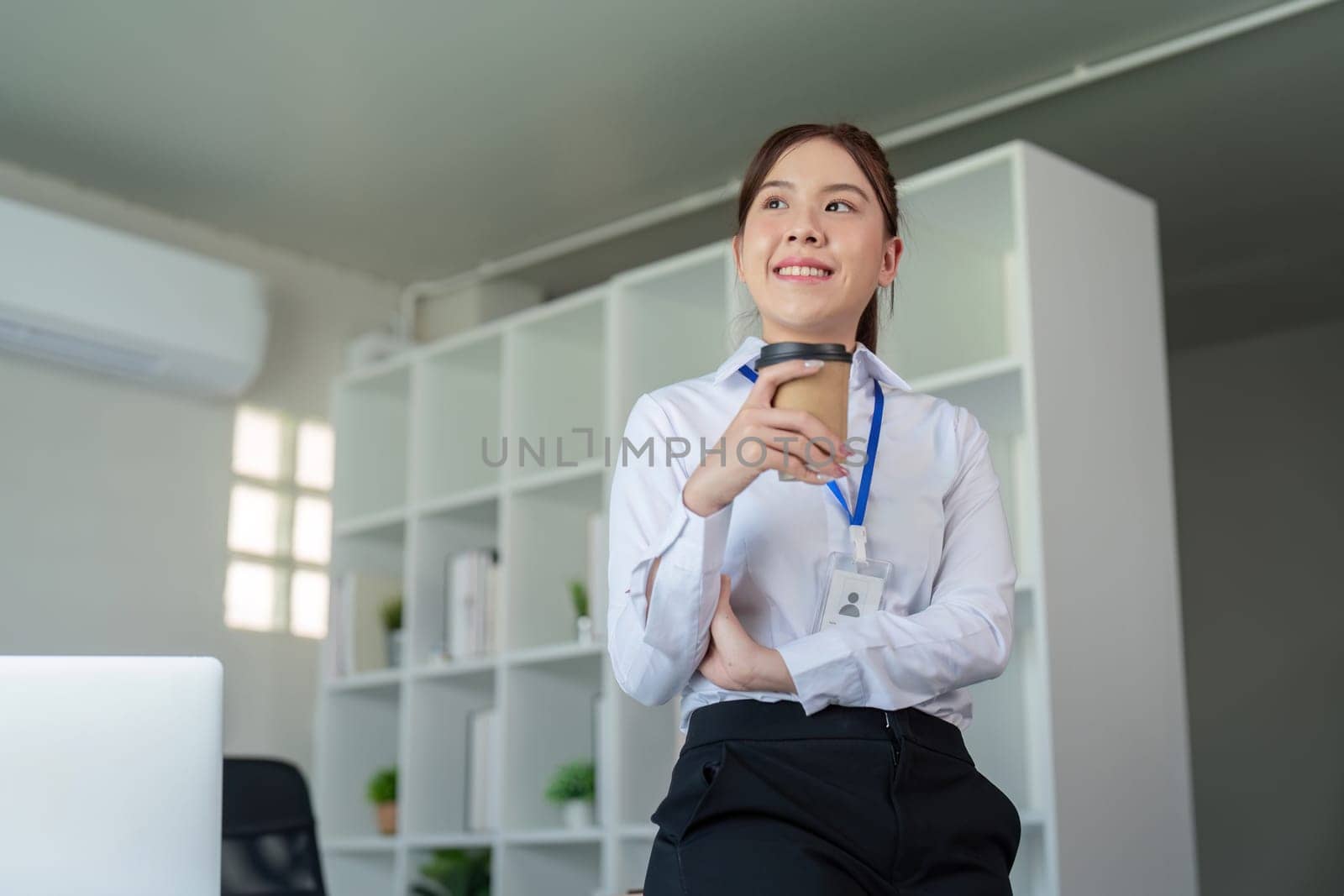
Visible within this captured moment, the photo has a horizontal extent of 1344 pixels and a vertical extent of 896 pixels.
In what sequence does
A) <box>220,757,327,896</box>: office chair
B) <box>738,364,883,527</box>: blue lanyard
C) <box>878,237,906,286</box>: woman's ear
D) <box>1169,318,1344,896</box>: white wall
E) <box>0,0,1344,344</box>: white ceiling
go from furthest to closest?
<box>1169,318,1344,896</box>: white wall, <box>0,0,1344,344</box>: white ceiling, <box>220,757,327,896</box>: office chair, <box>878,237,906,286</box>: woman's ear, <box>738,364,883,527</box>: blue lanyard

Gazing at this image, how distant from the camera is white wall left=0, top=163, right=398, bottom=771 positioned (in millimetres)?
4234

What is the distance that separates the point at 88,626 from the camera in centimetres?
430

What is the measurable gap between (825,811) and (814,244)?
53 cm

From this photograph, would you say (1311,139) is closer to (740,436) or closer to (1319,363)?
(1319,363)

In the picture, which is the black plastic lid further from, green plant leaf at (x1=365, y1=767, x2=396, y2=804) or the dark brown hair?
green plant leaf at (x1=365, y1=767, x2=396, y2=804)

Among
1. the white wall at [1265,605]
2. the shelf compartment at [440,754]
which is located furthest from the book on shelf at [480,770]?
the white wall at [1265,605]

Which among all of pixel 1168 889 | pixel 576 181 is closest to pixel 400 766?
pixel 576 181

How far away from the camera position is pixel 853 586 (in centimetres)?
136

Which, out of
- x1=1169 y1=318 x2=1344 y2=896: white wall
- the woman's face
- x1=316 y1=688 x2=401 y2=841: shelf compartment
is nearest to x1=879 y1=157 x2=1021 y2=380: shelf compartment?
the woman's face

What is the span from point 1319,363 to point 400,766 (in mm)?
4050

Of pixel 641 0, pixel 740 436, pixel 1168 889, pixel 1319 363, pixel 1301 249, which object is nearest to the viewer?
pixel 740 436

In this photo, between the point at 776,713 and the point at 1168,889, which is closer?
the point at 776,713

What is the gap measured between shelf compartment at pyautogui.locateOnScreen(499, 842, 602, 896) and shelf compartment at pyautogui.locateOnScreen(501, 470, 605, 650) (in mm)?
541

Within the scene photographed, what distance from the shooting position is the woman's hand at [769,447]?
1189mm
